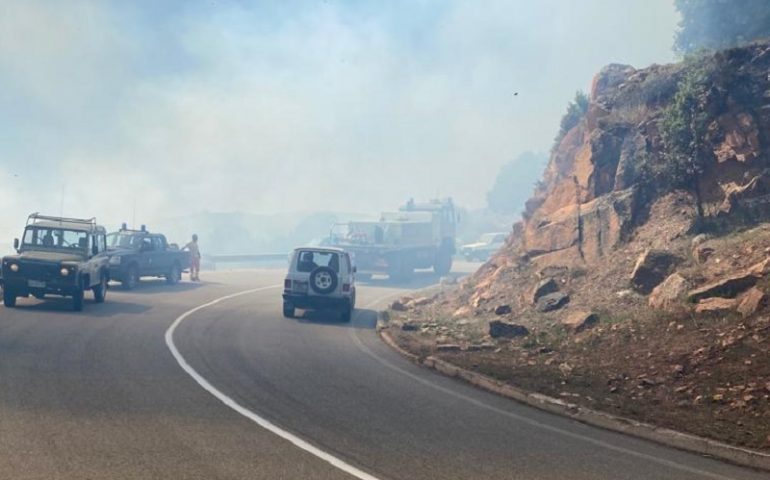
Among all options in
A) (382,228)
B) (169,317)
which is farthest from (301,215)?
(169,317)

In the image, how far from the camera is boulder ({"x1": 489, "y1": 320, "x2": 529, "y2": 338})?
13922mm

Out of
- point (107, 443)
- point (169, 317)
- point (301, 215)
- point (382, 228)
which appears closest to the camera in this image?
point (107, 443)

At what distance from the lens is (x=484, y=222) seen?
97.1 metres

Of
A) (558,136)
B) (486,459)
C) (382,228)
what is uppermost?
(558,136)

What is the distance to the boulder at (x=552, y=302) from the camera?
1521 centimetres

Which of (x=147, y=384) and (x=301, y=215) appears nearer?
(x=147, y=384)

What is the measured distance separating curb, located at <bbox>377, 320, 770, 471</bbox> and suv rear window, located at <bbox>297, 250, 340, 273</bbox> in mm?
7919

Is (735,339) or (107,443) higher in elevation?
(735,339)

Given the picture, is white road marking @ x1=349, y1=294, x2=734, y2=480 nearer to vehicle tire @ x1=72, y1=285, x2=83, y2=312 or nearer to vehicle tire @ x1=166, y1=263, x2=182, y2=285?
vehicle tire @ x1=72, y1=285, x2=83, y2=312

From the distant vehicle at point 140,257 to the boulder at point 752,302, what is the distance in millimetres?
19119

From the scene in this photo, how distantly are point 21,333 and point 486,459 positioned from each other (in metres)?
10.0

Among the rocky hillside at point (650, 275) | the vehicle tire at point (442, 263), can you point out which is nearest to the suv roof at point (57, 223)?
the rocky hillside at point (650, 275)

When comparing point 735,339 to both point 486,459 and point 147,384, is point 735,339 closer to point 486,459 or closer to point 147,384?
point 486,459

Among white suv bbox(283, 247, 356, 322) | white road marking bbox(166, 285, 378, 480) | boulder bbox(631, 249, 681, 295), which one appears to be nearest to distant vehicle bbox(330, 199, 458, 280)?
white suv bbox(283, 247, 356, 322)
